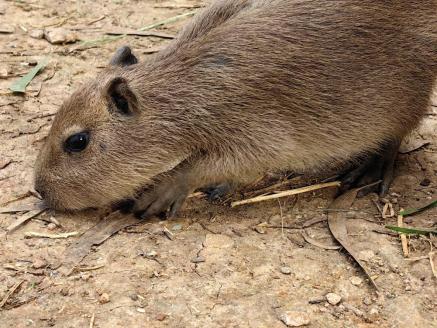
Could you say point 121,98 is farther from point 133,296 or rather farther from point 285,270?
point 285,270

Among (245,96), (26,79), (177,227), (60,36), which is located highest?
(245,96)

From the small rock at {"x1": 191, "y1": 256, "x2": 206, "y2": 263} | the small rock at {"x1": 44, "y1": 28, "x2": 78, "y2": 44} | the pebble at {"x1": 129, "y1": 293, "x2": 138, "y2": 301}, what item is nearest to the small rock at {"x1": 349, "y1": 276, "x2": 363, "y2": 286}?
the small rock at {"x1": 191, "y1": 256, "x2": 206, "y2": 263}

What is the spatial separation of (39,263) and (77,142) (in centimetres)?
102

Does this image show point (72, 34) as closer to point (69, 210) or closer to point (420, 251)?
point (69, 210)

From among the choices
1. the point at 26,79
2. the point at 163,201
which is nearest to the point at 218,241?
the point at 163,201

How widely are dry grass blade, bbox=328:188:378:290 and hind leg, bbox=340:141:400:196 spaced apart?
5.0 inches

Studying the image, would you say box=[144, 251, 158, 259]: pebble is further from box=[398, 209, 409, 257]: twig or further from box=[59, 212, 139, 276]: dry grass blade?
box=[398, 209, 409, 257]: twig

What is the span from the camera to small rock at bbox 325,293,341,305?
14.2 feet

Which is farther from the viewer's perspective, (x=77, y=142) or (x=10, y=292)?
(x=77, y=142)

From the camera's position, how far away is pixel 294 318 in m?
4.15

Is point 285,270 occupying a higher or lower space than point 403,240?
higher

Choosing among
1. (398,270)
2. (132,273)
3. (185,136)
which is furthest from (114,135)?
(398,270)

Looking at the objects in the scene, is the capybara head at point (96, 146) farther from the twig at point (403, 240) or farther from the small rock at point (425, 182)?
the small rock at point (425, 182)

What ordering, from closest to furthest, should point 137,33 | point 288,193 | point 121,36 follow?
1. point 288,193
2. point 121,36
3. point 137,33
